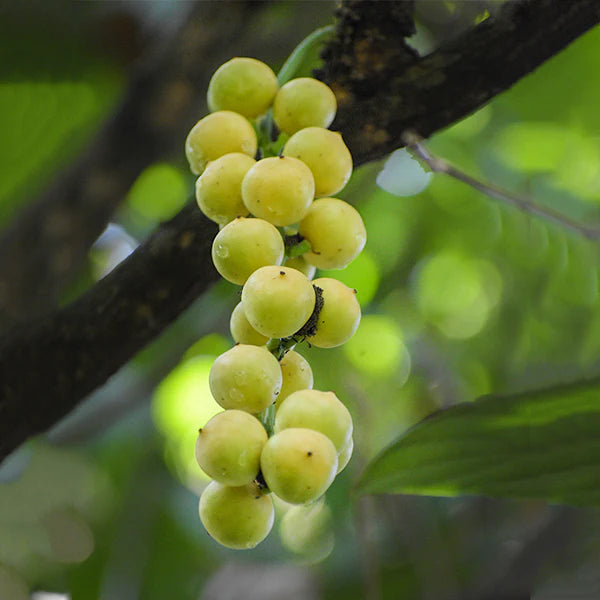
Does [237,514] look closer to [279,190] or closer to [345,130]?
[279,190]

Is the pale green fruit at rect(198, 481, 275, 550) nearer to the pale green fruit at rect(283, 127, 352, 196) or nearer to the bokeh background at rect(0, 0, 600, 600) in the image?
the pale green fruit at rect(283, 127, 352, 196)

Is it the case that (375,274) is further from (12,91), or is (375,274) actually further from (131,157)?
(12,91)

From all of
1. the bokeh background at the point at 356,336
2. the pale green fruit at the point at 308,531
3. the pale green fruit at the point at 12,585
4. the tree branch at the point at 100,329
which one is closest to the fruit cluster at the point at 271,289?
the tree branch at the point at 100,329

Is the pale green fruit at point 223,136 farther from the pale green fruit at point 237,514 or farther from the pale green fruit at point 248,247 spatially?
the pale green fruit at point 237,514

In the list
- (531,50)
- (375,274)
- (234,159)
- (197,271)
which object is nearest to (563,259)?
(375,274)

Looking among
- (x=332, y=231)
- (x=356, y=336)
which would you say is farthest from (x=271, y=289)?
(x=356, y=336)

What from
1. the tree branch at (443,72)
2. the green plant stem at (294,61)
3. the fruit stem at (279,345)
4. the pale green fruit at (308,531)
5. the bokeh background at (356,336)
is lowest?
the pale green fruit at (308,531)
